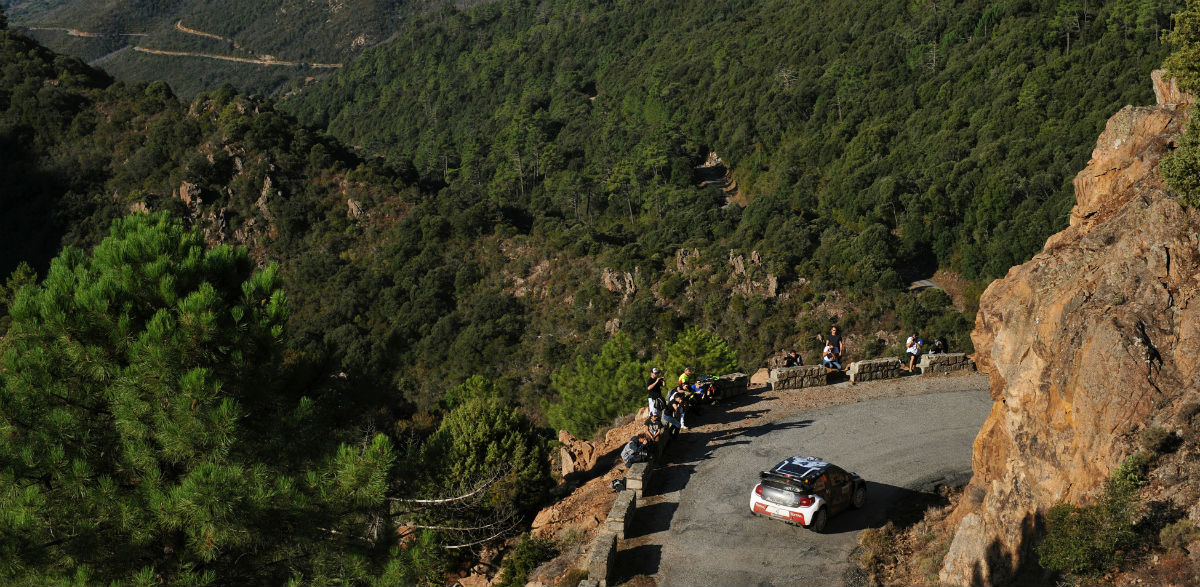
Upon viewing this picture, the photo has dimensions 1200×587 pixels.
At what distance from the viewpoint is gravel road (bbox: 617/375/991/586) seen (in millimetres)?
14492

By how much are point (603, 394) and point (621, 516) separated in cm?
1724

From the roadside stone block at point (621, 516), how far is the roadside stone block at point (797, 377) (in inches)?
365

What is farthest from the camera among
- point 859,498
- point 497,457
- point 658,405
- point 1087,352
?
point 658,405

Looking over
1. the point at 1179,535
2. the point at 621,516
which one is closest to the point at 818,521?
the point at 621,516

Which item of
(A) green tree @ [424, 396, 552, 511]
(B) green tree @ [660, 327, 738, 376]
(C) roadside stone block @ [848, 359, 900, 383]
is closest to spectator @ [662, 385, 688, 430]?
(A) green tree @ [424, 396, 552, 511]

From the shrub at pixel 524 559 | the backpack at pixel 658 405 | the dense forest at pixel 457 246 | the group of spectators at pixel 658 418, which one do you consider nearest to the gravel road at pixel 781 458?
the group of spectators at pixel 658 418

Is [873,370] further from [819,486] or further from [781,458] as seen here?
[819,486]

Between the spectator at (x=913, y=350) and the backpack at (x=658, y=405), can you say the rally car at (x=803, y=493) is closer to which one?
the backpack at (x=658, y=405)

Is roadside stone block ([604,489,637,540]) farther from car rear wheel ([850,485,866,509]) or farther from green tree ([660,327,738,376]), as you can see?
green tree ([660,327,738,376])

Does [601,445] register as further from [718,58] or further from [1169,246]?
[718,58]

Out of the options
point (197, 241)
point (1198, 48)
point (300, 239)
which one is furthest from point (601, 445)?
point (300, 239)

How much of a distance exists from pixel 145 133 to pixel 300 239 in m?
16.8

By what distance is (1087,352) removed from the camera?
1191 centimetres

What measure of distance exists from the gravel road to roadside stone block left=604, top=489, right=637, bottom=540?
0.29 meters
